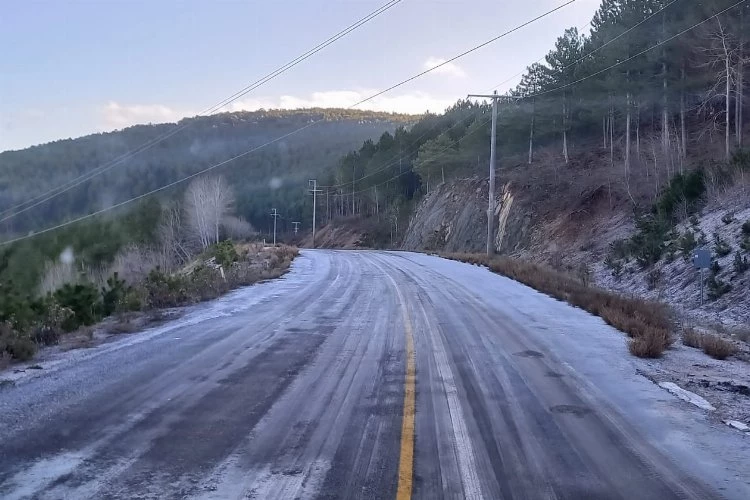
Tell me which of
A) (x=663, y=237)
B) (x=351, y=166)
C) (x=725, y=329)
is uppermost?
(x=351, y=166)

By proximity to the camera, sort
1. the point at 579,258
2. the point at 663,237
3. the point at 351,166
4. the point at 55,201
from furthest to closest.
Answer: the point at 351,166, the point at 55,201, the point at 579,258, the point at 663,237

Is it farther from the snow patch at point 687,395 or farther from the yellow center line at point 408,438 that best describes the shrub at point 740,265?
the yellow center line at point 408,438

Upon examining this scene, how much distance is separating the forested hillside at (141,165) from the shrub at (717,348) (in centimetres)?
4021

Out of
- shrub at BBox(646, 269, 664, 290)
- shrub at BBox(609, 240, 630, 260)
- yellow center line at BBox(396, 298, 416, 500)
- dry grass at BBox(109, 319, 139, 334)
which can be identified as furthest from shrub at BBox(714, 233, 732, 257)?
dry grass at BBox(109, 319, 139, 334)

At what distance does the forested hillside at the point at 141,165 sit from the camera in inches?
2104

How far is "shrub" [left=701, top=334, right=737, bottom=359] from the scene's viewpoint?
11445 millimetres

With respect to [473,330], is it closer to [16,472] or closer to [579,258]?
[16,472]

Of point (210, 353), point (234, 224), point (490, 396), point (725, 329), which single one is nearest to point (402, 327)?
point (210, 353)

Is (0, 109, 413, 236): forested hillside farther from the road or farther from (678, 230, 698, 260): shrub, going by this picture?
the road

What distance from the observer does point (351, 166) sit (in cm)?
10812

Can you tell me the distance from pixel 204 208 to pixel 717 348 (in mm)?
65716

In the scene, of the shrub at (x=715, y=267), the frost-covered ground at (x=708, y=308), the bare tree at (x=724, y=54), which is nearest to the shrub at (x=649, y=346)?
the frost-covered ground at (x=708, y=308)

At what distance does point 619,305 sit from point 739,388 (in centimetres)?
778

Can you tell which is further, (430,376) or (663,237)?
(663,237)
